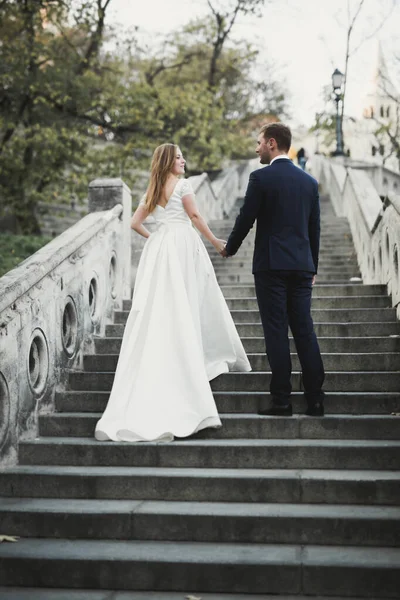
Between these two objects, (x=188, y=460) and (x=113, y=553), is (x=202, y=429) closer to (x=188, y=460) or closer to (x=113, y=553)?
(x=188, y=460)

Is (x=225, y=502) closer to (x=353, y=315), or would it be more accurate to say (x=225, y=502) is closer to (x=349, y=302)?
(x=353, y=315)

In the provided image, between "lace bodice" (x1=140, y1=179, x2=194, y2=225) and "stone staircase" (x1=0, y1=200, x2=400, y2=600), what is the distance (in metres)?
1.40

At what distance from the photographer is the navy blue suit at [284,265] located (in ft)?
17.3

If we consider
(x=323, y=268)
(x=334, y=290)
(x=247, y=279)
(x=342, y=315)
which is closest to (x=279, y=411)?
(x=342, y=315)

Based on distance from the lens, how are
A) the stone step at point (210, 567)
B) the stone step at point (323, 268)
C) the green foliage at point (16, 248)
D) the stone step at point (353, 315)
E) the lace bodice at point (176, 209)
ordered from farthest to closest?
the green foliage at point (16, 248) < the stone step at point (323, 268) < the stone step at point (353, 315) < the lace bodice at point (176, 209) < the stone step at point (210, 567)

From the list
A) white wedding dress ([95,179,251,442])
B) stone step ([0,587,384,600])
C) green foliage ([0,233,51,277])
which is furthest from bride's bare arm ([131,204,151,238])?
green foliage ([0,233,51,277])

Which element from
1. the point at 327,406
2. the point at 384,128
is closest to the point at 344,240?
the point at 327,406

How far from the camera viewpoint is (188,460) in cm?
514

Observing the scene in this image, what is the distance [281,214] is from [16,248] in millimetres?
10398

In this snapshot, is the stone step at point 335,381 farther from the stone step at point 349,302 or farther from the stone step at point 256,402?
the stone step at point 349,302

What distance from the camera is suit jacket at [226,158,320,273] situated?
5.27m

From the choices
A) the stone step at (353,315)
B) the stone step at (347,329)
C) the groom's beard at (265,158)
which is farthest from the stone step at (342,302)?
the groom's beard at (265,158)

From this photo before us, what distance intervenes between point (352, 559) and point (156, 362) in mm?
2050

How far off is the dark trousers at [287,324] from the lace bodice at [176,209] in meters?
0.98
